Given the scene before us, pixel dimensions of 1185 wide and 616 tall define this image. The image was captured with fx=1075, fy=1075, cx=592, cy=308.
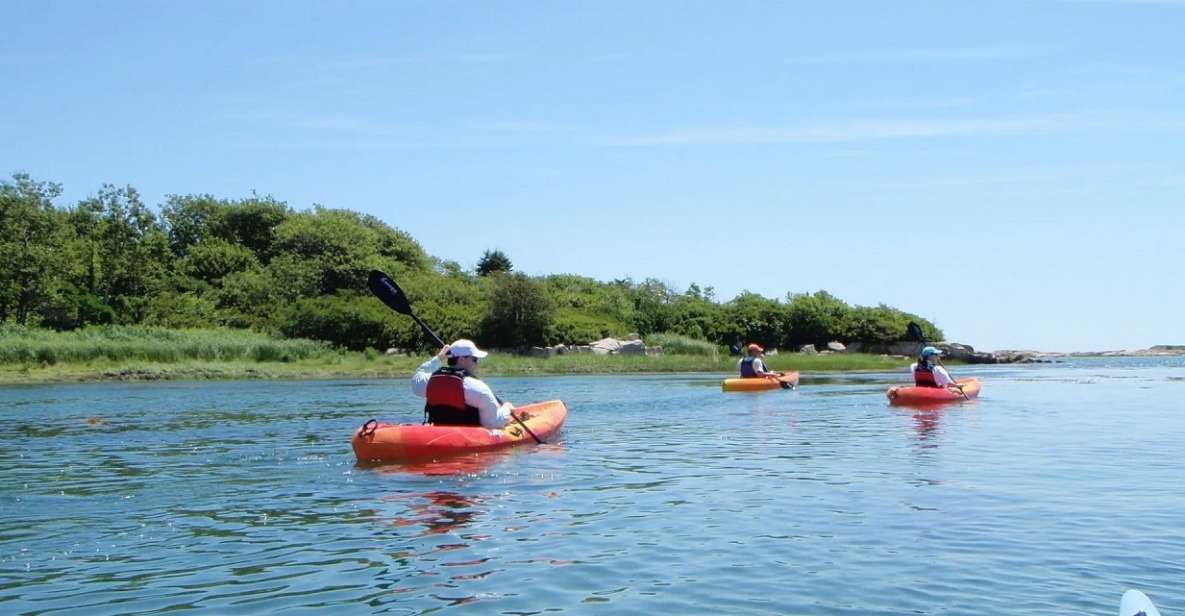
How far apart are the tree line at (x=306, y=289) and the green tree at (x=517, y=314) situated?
0.06 metres

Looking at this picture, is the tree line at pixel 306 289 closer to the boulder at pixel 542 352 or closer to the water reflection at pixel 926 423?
the boulder at pixel 542 352

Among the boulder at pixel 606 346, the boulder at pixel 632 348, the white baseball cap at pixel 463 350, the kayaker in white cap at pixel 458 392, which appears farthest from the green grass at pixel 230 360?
the white baseball cap at pixel 463 350

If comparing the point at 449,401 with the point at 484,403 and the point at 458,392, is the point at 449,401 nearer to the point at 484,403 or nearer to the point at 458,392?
the point at 458,392

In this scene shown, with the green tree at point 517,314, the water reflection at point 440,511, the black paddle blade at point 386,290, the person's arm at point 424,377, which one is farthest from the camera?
the green tree at point 517,314

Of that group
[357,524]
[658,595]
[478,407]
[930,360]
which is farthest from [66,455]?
[930,360]

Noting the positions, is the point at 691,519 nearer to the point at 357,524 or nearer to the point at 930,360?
the point at 357,524

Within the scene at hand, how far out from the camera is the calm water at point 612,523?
5914mm

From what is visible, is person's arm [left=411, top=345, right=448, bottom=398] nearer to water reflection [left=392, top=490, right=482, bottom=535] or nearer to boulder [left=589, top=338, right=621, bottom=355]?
water reflection [left=392, top=490, right=482, bottom=535]

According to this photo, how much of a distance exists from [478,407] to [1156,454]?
797 centimetres

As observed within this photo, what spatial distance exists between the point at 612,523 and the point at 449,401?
474 cm

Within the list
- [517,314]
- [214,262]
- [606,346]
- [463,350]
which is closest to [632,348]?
[606,346]

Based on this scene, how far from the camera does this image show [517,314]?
48.4 m

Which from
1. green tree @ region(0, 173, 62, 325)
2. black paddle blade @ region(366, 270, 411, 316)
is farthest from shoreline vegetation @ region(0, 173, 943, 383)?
black paddle blade @ region(366, 270, 411, 316)

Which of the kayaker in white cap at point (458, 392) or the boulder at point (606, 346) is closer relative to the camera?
the kayaker in white cap at point (458, 392)
